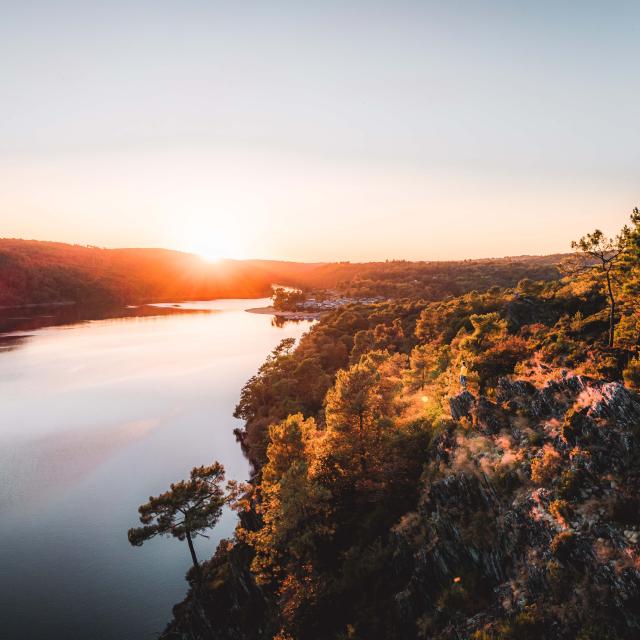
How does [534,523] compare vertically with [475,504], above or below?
above

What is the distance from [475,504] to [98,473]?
182ft

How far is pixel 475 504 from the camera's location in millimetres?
22500

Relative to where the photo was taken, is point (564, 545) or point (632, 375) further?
point (632, 375)

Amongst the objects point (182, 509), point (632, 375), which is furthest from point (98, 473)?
point (632, 375)

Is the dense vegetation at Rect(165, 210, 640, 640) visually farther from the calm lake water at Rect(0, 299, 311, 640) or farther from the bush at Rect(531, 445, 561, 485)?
the calm lake water at Rect(0, 299, 311, 640)

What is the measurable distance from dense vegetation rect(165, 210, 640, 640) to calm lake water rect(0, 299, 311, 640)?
20.1ft

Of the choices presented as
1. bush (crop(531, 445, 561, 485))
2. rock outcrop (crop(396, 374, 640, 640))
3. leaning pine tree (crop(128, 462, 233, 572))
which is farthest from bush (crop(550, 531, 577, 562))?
leaning pine tree (crop(128, 462, 233, 572))

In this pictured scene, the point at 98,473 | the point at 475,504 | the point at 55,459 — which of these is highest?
the point at 475,504

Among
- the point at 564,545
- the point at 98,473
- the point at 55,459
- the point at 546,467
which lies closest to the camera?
the point at 564,545

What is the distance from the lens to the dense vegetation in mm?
16891

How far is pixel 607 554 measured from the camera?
15.8 meters

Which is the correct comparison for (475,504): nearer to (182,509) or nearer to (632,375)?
(632,375)

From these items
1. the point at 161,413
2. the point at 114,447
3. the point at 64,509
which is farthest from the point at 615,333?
the point at 161,413

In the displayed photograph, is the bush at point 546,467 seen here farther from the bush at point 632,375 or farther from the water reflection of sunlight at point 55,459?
the water reflection of sunlight at point 55,459
